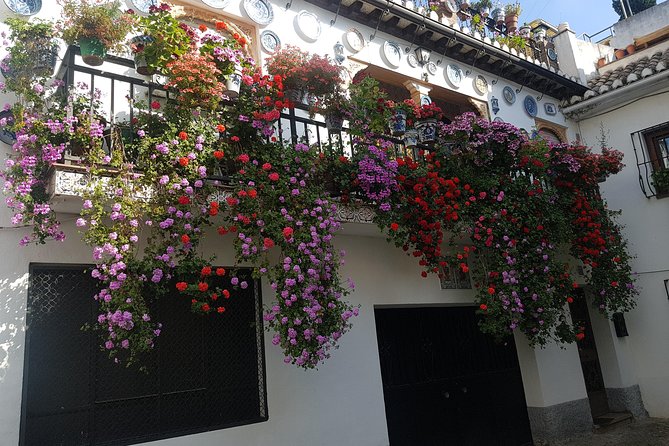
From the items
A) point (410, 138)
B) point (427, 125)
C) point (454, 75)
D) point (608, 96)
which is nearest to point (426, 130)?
point (427, 125)

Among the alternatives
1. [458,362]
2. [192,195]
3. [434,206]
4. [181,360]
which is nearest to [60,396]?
[181,360]

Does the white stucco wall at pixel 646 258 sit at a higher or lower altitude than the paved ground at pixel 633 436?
higher

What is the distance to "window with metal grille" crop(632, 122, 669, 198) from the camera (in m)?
9.17

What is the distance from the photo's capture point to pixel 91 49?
439 cm

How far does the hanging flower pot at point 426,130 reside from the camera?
265 inches

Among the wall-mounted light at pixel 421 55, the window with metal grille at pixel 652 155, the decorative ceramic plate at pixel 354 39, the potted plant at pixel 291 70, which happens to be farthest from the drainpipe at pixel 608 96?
the potted plant at pixel 291 70

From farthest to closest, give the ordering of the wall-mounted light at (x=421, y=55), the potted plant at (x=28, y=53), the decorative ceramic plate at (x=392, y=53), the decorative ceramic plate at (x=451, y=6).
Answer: the decorative ceramic plate at (x=451, y=6)
the wall-mounted light at (x=421, y=55)
the decorative ceramic plate at (x=392, y=53)
the potted plant at (x=28, y=53)

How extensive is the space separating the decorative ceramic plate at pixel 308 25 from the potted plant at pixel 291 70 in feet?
4.98

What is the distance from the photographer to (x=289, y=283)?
436 cm

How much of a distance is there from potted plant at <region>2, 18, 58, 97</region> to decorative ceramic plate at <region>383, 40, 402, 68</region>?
4.89 metres

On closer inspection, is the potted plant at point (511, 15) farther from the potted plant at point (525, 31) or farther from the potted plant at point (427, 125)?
the potted plant at point (427, 125)

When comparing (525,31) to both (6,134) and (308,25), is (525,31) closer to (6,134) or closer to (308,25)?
(308,25)

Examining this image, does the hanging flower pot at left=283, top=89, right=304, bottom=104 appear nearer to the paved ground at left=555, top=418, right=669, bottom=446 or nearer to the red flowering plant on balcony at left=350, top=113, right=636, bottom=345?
the red flowering plant on balcony at left=350, top=113, right=636, bottom=345

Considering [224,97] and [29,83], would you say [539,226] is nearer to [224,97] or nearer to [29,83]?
[224,97]
